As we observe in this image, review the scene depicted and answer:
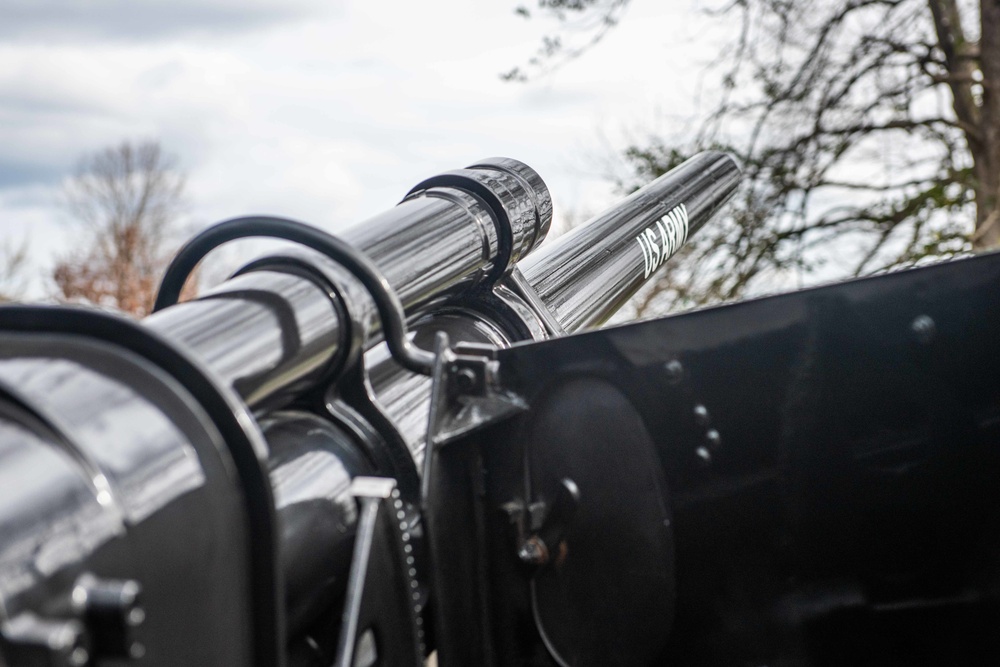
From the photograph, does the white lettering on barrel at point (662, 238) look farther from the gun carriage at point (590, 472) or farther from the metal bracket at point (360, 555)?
the metal bracket at point (360, 555)

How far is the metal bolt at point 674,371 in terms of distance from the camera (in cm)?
116

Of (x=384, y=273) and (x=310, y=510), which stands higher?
(x=384, y=273)

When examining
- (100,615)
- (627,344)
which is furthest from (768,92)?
(100,615)

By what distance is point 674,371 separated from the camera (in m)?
1.16

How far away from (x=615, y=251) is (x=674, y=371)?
62.4 inches

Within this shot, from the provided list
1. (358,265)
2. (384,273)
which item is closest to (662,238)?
(384,273)

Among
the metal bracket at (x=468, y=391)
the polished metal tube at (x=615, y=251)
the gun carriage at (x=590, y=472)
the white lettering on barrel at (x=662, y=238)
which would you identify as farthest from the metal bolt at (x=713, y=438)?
the white lettering on barrel at (x=662, y=238)

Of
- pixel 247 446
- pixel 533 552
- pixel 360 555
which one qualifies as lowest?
pixel 533 552

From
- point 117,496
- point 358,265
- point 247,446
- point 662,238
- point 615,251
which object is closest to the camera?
point 117,496

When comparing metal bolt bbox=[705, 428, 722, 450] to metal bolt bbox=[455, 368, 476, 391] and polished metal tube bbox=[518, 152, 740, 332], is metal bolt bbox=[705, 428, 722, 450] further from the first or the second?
polished metal tube bbox=[518, 152, 740, 332]

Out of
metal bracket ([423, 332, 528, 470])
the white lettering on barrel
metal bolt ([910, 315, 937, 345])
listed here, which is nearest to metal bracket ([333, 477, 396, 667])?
metal bracket ([423, 332, 528, 470])

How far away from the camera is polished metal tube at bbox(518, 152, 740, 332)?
2518 mm

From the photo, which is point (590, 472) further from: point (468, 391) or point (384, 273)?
point (384, 273)

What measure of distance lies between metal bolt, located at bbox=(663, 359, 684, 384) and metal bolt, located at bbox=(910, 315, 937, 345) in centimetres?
25
